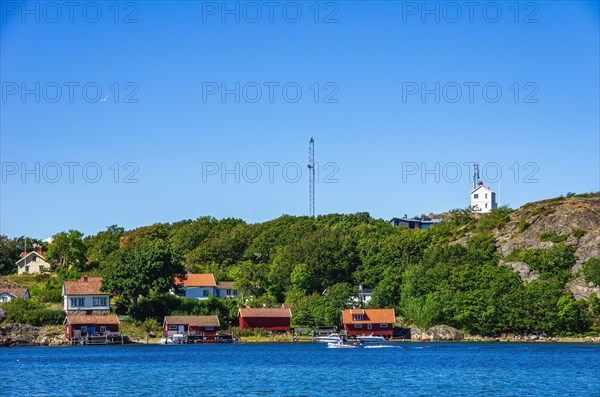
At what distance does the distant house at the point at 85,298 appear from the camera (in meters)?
114

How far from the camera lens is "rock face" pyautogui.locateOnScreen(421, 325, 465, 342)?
109875 mm

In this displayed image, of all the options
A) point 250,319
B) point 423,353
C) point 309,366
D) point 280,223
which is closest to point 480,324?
point 423,353

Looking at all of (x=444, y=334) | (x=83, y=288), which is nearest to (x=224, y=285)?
(x=83, y=288)

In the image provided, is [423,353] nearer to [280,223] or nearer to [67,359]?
[67,359]

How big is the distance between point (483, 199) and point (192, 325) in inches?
3085

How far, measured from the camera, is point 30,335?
10719cm

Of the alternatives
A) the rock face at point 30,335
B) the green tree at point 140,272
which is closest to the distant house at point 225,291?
the green tree at point 140,272

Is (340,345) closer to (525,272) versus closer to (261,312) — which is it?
(261,312)

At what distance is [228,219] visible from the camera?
174 metres

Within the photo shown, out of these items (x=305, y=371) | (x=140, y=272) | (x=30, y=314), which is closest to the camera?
(x=305, y=371)

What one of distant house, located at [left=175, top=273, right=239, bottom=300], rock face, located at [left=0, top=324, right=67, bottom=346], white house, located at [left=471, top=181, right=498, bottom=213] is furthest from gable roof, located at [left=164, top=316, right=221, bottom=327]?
white house, located at [left=471, top=181, right=498, bottom=213]

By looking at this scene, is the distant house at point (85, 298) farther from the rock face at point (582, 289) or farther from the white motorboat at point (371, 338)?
the rock face at point (582, 289)

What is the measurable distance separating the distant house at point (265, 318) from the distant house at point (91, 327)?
53.5 ft

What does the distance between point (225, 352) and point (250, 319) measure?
19.8 metres
